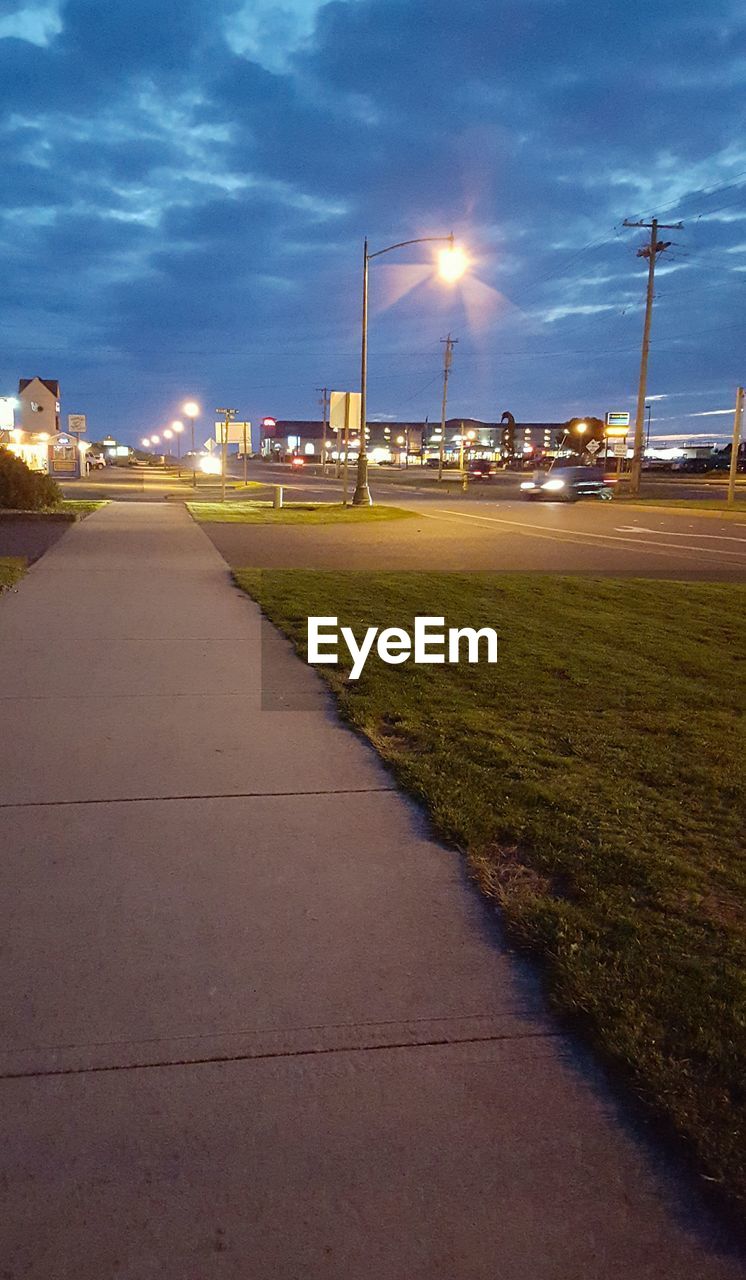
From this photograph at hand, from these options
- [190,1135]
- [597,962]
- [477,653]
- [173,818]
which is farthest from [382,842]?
[477,653]

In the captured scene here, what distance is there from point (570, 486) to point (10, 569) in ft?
109

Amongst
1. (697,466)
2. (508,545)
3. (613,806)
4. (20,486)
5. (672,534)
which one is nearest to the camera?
(613,806)

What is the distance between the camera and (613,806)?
5.35 m

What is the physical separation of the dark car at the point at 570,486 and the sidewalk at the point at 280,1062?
39.7m

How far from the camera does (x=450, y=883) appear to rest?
4484 millimetres

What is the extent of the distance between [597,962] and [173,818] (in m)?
2.40

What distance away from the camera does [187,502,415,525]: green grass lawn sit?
88.6 ft

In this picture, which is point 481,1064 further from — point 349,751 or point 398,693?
point 398,693

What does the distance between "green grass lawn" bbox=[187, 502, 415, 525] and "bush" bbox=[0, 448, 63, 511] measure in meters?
4.15

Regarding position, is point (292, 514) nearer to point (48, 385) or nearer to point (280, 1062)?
point (280, 1062)

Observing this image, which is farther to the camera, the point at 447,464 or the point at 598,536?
the point at 447,464

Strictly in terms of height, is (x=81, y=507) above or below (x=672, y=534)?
above

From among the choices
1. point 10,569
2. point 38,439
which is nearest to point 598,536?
point 10,569

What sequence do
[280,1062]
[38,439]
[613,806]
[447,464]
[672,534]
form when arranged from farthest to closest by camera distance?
[447,464]
[38,439]
[672,534]
[613,806]
[280,1062]
